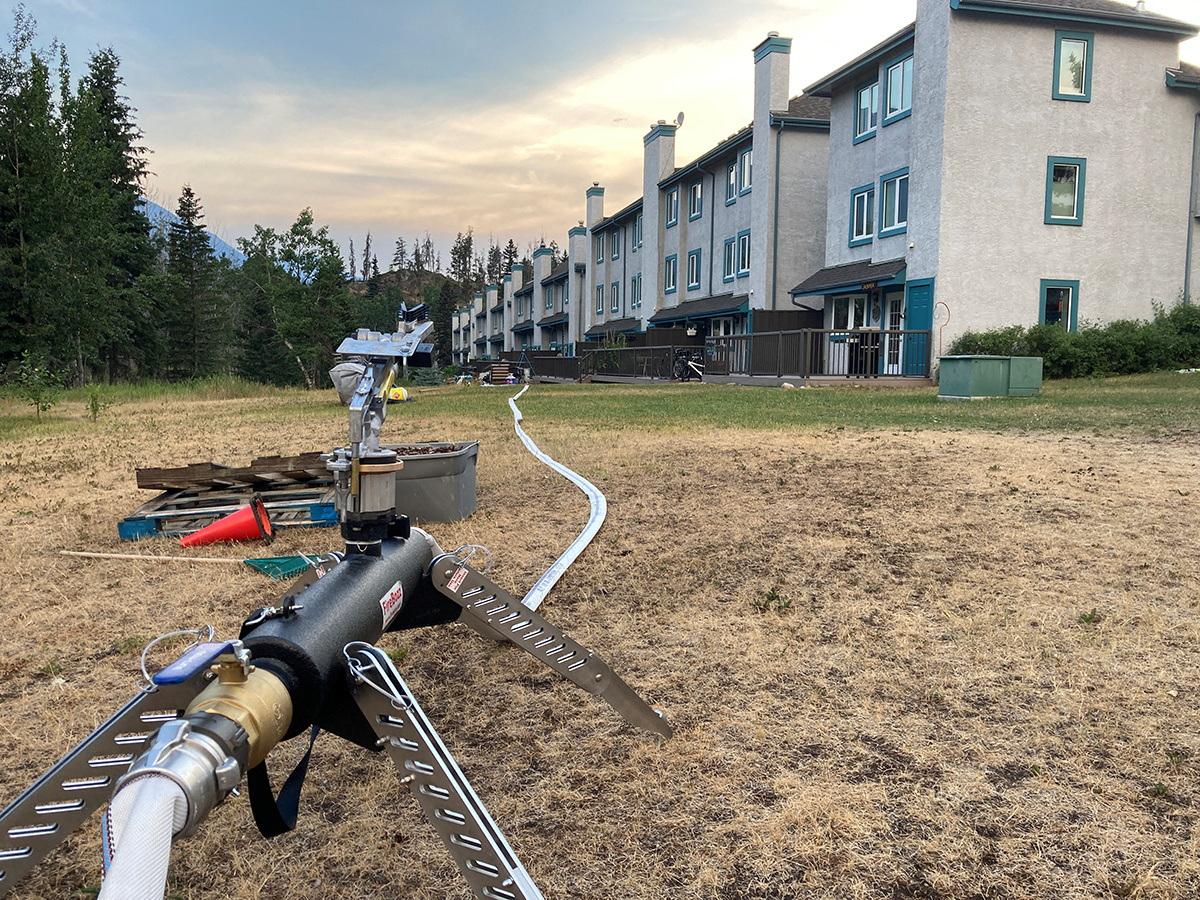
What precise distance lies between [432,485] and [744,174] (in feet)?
100

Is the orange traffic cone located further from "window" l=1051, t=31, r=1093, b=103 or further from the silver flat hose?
"window" l=1051, t=31, r=1093, b=103

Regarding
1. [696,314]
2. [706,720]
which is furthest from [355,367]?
[696,314]

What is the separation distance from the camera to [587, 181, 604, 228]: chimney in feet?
180

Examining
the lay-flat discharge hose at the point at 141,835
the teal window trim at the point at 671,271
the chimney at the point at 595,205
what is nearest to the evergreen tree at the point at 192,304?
the chimney at the point at 595,205

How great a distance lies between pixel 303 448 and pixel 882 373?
17.8 meters

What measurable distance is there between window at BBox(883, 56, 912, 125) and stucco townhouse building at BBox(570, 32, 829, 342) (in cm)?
555

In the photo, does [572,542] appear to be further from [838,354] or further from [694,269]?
[694,269]

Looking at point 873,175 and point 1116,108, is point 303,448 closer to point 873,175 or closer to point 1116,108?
point 873,175

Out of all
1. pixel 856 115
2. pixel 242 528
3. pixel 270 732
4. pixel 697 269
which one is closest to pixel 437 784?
pixel 270 732

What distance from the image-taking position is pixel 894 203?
2489 cm

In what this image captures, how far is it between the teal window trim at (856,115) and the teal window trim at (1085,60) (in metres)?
4.88

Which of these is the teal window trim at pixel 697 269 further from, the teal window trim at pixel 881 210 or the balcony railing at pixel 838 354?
the teal window trim at pixel 881 210

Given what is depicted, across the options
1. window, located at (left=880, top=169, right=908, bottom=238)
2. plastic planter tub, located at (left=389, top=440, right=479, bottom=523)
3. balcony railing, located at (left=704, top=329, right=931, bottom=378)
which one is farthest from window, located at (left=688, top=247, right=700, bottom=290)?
plastic planter tub, located at (left=389, top=440, right=479, bottom=523)

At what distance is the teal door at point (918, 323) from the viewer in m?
22.5
